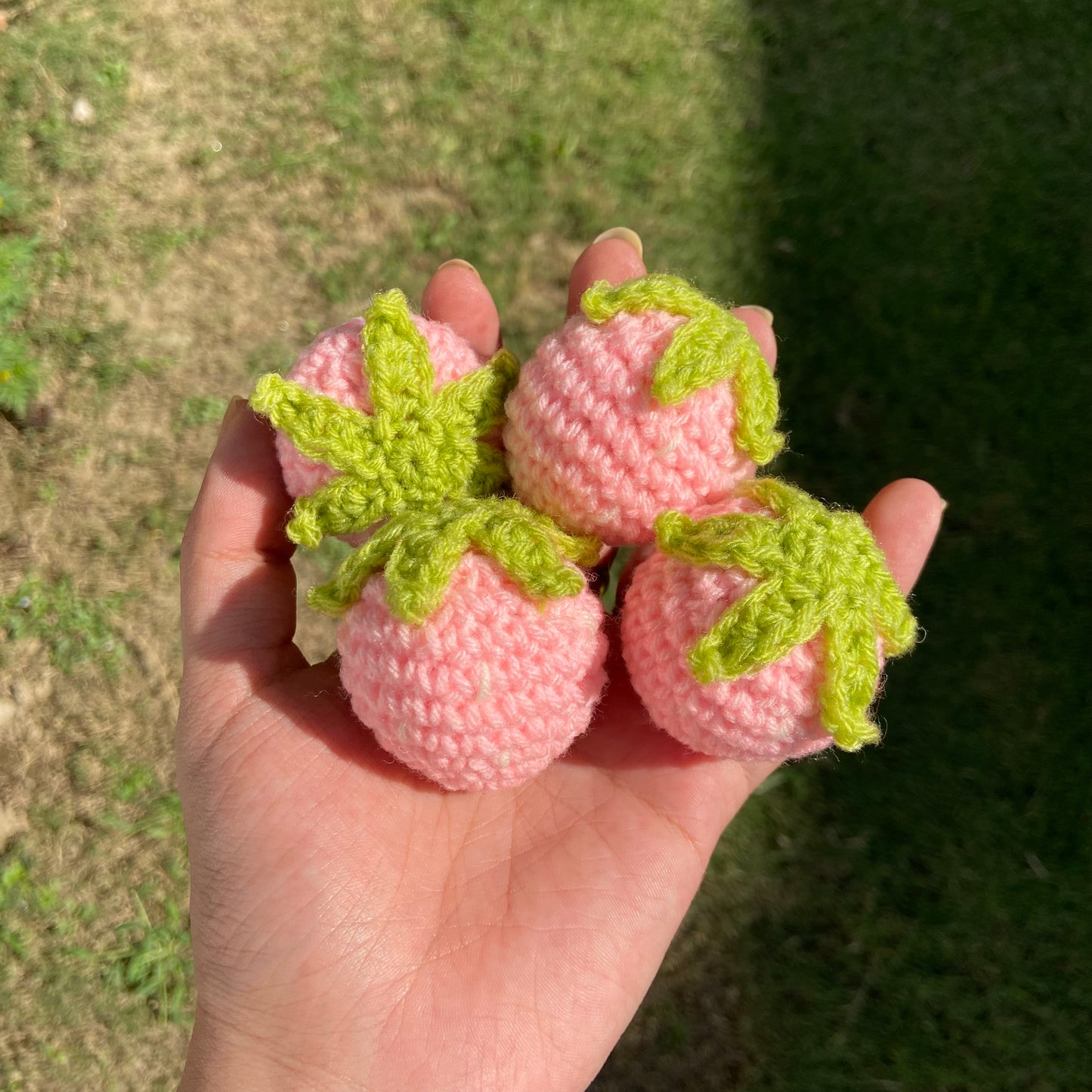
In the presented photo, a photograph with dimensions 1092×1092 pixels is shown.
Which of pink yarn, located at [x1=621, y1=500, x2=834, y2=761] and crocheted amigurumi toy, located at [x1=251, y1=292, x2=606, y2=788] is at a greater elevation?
crocheted amigurumi toy, located at [x1=251, y1=292, x2=606, y2=788]

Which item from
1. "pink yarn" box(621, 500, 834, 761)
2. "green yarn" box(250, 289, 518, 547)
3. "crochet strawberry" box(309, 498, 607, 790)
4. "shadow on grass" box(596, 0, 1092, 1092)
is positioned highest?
"green yarn" box(250, 289, 518, 547)

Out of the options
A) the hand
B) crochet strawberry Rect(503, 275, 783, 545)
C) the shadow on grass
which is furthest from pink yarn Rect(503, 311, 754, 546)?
the shadow on grass

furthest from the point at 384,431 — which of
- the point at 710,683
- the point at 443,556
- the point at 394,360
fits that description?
the point at 710,683

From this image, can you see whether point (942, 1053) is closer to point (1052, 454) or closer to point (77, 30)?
point (1052, 454)

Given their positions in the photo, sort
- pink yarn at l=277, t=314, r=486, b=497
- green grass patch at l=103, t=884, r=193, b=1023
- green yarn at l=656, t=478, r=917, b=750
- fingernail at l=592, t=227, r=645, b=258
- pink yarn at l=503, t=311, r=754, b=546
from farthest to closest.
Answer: green grass patch at l=103, t=884, r=193, b=1023, fingernail at l=592, t=227, r=645, b=258, pink yarn at l=277, t=314, r=486, b=497, pink yarn at l=503, t=311, r=754, b=546, green yarn at l=656, t=478, r=917, b=750

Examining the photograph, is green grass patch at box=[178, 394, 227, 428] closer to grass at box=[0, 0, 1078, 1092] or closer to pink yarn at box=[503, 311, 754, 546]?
grass at box=[0, 0, 1078, 1092]

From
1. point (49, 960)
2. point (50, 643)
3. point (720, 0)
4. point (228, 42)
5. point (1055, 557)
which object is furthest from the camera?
point (720, 0)

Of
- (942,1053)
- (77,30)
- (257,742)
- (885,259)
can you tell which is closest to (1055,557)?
(885,259)
